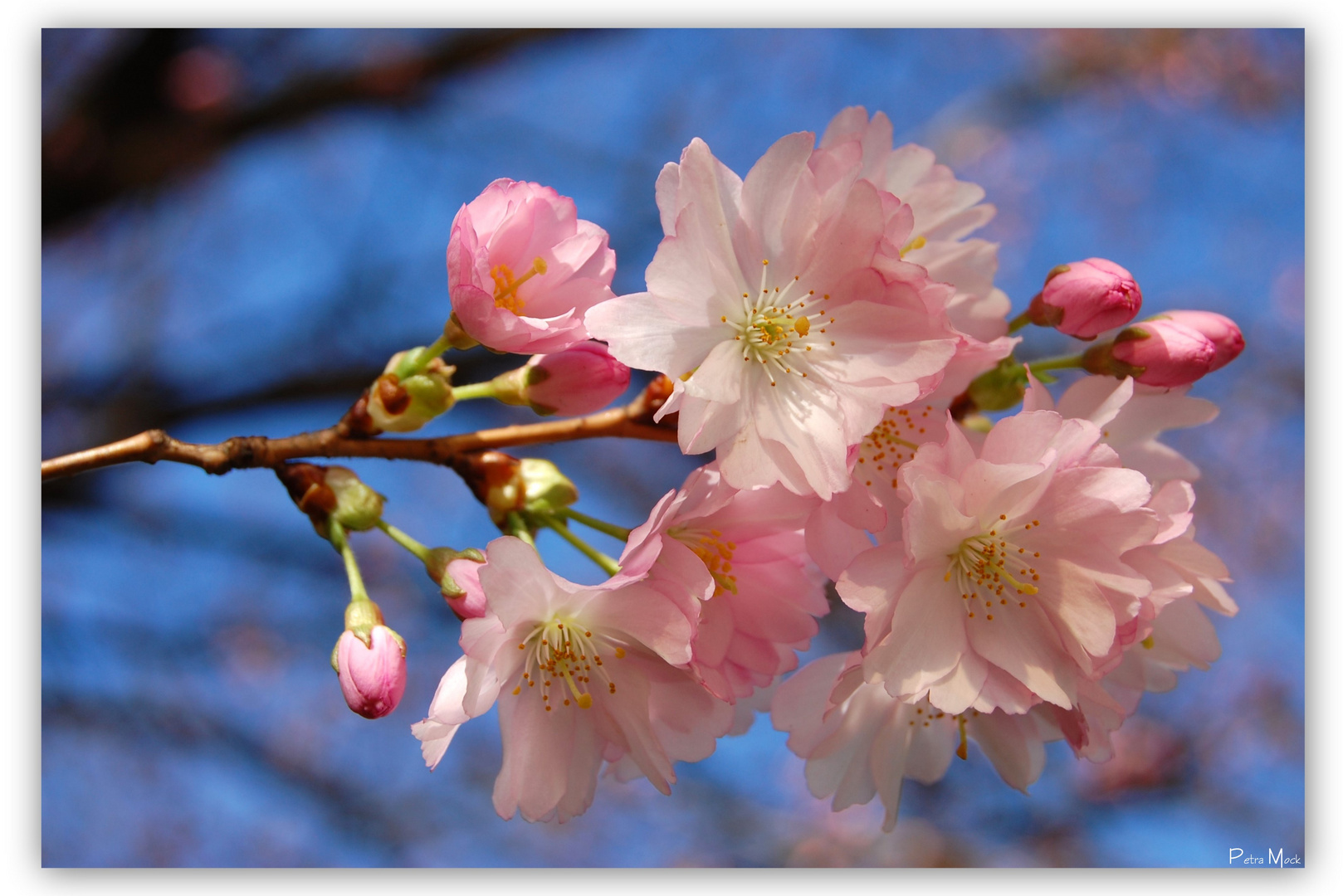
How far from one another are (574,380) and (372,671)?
351 millimetres

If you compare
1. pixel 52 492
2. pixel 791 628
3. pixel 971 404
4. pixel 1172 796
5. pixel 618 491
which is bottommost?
pixel 1172 796

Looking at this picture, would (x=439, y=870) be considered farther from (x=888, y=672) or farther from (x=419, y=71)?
(x=419, y=71)

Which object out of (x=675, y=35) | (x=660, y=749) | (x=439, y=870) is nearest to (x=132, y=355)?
(x=675, y=35)

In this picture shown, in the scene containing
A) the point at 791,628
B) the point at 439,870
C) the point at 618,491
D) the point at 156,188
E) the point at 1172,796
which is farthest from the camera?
the point at 618,491

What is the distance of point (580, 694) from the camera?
3.21 feet

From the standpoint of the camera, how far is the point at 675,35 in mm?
2369

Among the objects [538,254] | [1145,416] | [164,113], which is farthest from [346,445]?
[164,113]

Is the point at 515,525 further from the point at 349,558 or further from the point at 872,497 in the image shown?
the point at 872,497

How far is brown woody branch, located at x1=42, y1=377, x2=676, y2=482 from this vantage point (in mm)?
935

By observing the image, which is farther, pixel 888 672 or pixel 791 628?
pixel 791 628

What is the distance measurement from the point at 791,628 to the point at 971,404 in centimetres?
36

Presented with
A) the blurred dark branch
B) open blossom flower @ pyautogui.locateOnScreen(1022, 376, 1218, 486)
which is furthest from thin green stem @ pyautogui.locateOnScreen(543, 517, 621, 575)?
the blurred dark branch

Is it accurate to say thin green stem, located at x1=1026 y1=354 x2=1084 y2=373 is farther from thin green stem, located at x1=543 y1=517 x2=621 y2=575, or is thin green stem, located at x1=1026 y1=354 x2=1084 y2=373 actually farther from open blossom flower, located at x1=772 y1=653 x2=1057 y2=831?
thin green stem, located at x1=543 y1=517 x2=621 y2=575

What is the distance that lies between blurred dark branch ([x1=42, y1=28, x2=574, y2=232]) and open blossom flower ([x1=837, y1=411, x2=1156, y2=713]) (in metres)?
2.20
